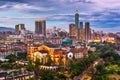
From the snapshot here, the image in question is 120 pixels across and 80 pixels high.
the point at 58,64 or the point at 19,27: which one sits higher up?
the point at 19,27

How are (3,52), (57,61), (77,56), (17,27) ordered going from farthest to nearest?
(17,27)
(3,52)
(77,56)
(57,61)

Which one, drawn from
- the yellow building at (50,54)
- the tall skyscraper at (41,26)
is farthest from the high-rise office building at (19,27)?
the yellow building at (50,54)

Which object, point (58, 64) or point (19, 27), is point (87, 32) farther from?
point (58, 64)

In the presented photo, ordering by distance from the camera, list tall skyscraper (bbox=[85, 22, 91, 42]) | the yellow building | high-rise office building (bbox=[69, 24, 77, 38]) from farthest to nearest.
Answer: high-rise office building (bbox=[69, 24, 77, 38]) → tall skyscraper (bbox=[85, 22, 91, 42]) → the yellow building

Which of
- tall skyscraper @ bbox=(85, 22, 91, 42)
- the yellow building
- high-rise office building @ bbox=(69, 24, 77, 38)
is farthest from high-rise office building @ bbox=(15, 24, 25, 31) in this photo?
the yellow building

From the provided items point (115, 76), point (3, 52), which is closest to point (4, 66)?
point (115, 76)

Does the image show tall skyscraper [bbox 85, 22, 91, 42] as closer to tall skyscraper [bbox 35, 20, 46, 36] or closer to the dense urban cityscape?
tall skyscraper [bbox 35, 20, 46, 36]

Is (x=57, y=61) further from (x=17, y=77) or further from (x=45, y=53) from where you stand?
(x=17, y=77)

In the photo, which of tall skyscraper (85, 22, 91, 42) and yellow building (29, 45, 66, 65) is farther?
tall skyscraper (85, 22, 91, 42)

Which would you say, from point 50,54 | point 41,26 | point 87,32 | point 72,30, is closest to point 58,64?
point 50,54

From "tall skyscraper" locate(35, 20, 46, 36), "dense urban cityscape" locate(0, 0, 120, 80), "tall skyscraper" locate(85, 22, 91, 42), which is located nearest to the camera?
"dense urban cityscape" locate(0, 0, 120, 80)

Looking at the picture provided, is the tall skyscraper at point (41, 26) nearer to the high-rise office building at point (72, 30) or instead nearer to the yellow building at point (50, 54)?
the high-rise office building at point (72, 30)
